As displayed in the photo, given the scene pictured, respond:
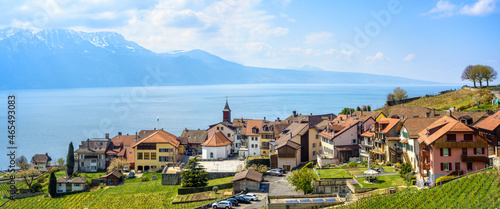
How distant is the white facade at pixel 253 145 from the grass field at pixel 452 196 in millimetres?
37143

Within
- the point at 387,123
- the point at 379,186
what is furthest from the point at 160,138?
the point at 379,186

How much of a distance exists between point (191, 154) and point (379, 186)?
44362mm

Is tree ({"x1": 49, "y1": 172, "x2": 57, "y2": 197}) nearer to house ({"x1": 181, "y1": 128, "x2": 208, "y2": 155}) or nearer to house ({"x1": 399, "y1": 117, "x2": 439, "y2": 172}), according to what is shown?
house ({"x1": 181, "y1": 128, "x2": 208, "y2": 155})

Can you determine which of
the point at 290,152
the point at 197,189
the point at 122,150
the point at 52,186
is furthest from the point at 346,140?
the point at 52,186

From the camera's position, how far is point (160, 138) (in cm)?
6359

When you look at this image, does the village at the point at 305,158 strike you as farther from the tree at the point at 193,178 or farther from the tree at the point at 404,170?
the tree at the point at 193,178

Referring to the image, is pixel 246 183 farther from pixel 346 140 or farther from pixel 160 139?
pixel 160 139

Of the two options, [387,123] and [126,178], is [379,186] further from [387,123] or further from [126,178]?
[126,178]

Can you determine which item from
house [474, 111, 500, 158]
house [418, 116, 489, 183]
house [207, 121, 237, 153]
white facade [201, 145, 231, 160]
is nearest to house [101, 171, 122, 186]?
white facade [201, 145, 231, 160]

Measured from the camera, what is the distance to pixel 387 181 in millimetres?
35000

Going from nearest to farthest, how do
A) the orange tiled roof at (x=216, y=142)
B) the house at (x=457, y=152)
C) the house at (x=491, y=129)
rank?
the house at (x=457, y=152) < the house at (x=491, y=129) < the orange tiled roof at (x=216, y=142)

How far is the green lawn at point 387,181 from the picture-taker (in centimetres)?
3356

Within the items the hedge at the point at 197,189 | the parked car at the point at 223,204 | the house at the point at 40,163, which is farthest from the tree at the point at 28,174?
the parked car at the point at 223,204

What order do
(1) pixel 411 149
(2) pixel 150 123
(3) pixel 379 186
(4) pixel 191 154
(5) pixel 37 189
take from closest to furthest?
(3) pixel 379 186 → (1) pixel 411 149 → (5) pixel 37 189 → (4) pixel 191 154 → (2) pixel 150 123
